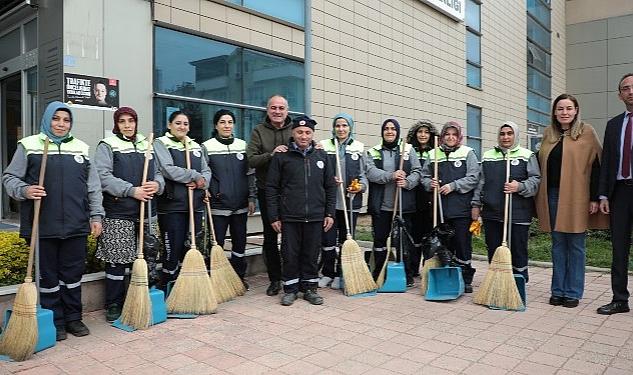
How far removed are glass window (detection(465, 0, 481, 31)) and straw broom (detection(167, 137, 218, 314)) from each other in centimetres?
1439

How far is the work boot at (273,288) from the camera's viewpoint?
5.49 meters

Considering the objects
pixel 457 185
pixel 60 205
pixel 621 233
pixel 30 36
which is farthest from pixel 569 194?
pixel 30 36

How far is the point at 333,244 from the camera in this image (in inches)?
226

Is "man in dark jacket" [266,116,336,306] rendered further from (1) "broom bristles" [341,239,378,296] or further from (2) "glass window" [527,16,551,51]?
(2) "glass window" [527,16,551,51]

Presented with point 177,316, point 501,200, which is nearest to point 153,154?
point 177,316

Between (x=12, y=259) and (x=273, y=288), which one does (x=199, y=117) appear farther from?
(x=12, y=259)

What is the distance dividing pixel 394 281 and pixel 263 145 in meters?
2.03

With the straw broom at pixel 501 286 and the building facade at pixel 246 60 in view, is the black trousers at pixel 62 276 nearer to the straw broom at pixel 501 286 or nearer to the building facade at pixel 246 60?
the building facade at pixel 246 60

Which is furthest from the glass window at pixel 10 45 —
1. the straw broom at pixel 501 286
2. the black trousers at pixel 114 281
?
the straw broom at pixel 501 286

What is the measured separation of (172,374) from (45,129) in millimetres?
2157

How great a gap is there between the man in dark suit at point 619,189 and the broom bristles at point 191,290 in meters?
3.66

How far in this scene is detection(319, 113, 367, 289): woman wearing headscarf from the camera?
5695mm

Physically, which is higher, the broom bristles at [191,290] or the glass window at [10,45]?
the glass window at [10,45]

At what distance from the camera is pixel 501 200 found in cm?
522
